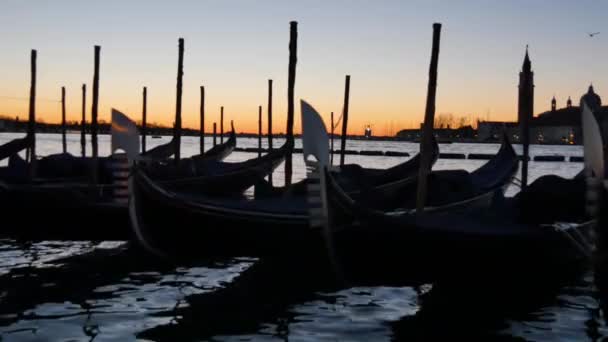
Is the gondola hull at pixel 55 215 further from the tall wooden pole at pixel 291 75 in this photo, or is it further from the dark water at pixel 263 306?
the tall wooden pole at pixel 291 75

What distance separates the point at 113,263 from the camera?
11008 mm

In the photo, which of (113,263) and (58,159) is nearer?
(113,263)

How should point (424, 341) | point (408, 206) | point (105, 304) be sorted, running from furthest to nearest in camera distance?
point (408, 206)
point (105, 304)
point (424, 341)

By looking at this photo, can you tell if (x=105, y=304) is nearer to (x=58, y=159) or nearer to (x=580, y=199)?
(x=580, y=199)

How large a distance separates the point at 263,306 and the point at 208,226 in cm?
190

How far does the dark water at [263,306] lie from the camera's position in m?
7.43

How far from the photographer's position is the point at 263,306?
848cm

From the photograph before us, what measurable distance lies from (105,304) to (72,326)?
98cm

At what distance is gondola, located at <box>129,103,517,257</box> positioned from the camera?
9969 mm

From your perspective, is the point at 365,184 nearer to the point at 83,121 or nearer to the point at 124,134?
the point at 124,134

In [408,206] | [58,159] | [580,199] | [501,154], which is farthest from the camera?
[501,154]

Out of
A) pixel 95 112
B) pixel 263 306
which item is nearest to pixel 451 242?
pixel 263 306

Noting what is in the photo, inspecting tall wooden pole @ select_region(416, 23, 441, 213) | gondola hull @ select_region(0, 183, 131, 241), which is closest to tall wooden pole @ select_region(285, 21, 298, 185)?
gondola hull @ select_region(0, 183, 131, 241)

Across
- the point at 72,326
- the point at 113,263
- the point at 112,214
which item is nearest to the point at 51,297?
the point at 72,326
